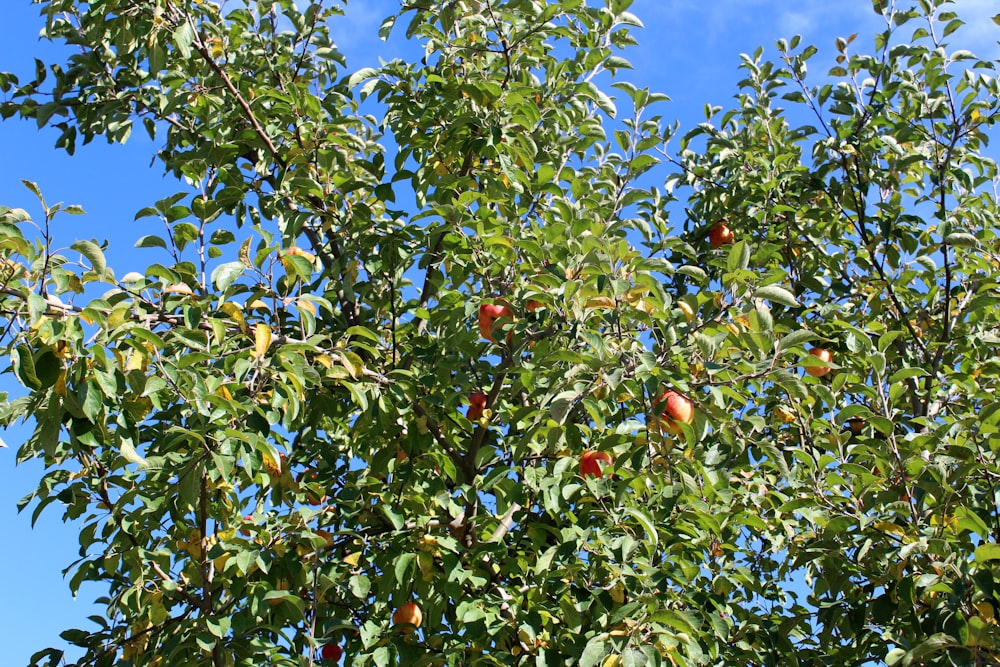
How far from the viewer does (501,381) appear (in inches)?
147

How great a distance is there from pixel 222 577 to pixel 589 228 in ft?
5.97

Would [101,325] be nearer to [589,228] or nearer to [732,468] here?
[589,228]

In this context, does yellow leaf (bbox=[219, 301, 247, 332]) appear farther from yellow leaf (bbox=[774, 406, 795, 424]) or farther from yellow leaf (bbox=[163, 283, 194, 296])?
yellow leaf (bbox=[774, 406, 795, 424])

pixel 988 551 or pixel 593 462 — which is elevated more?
pixel 593 462

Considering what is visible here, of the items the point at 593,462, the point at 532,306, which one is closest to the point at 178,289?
the point at 532,306

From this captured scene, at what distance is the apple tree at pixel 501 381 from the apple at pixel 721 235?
0.11m

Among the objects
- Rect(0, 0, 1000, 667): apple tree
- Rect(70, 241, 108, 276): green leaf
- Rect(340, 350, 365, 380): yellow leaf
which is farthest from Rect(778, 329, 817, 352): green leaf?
Rect(70, 241, 108, 276): green leaf

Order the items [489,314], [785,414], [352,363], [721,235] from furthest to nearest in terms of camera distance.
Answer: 1. [721,235]
2. [785,414]
3. [489,314]
4. [352,363]

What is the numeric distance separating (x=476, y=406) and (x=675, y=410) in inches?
45.6

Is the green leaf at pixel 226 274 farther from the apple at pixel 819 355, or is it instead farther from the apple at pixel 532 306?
the apple at pixel 819 355

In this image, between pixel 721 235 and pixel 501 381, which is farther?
pixel 721 235

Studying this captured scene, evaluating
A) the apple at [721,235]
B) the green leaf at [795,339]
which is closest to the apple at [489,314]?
the green leaf at [795,339]

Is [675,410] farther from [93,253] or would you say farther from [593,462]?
[93,253]

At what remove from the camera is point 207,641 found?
117 inches
